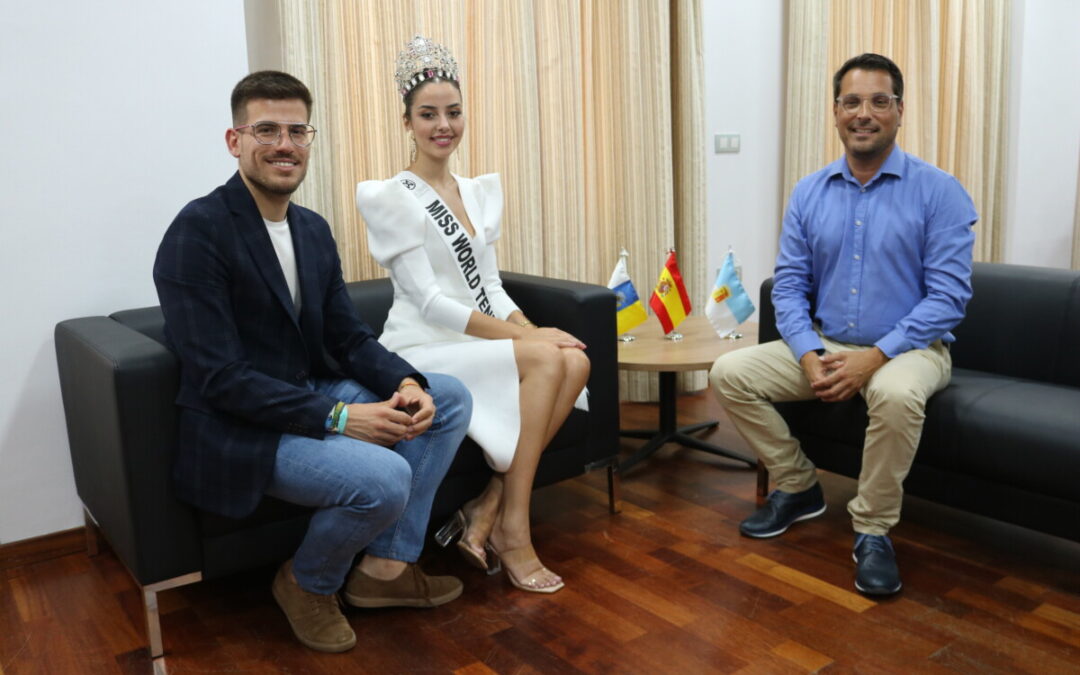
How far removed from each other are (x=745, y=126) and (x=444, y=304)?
240cm

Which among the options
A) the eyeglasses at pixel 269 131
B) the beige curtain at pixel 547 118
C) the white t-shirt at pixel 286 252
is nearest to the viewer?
the eyeglasses at pixel 269 131

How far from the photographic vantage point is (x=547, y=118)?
12.0 ft

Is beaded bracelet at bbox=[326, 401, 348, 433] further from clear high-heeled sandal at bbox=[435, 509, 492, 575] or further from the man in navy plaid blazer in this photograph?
clear high-heeled sandal at bbox=[435, 509, 492, 575]

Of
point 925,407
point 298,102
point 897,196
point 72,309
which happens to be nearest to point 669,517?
point 925,407

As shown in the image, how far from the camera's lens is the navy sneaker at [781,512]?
2.63 meters

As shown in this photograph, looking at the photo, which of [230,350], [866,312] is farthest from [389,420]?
[866,312]

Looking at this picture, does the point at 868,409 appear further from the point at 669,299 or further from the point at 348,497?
the point at 348,497

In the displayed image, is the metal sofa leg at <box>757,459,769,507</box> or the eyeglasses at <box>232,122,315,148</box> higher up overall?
the eyeglasses at <box>232,122,315,148</box>

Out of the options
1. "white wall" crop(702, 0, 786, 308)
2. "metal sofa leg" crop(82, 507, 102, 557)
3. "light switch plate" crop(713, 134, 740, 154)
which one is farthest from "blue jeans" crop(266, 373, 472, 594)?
"light switch plate" crop(713, 134, 740, 154)

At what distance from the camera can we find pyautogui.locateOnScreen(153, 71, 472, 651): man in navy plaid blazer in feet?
6.40

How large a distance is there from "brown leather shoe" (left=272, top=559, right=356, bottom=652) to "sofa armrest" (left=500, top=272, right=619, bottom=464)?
917 millimetres

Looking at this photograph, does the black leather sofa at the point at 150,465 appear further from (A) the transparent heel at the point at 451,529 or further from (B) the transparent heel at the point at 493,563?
(B) the transparent heel at the point at 493,563

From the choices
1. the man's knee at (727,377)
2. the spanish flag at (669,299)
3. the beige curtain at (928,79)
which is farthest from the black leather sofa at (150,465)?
the beige curtain at (928,79)

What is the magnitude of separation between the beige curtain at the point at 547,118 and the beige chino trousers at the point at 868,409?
1238 millimetres
